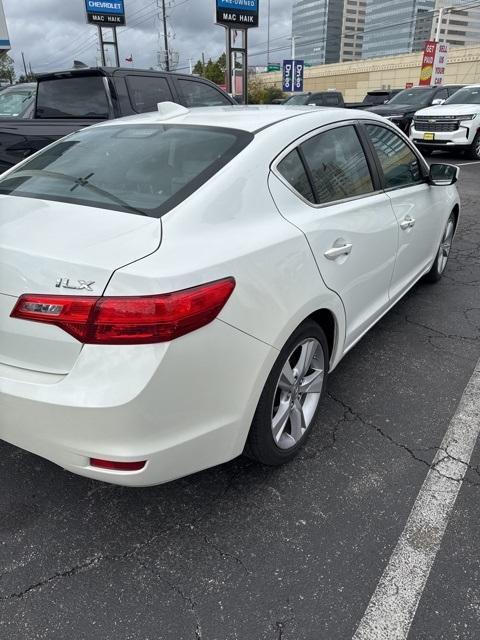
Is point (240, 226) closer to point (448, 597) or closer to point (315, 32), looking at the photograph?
point (448, 597)

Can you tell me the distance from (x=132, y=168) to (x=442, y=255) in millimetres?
3534

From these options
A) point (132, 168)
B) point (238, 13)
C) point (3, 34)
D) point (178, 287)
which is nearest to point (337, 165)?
point (132, 168)

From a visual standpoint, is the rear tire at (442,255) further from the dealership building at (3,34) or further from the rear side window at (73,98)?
the dealership building at (3,34)

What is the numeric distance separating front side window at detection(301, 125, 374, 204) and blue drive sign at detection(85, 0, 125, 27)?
19.6 meters

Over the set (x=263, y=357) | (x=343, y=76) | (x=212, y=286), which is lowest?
(x=343, y=76)

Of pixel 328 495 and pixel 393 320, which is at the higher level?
pixel 328 495

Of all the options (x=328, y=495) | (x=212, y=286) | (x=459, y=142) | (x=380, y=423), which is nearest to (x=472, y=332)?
(x=380, y=423)

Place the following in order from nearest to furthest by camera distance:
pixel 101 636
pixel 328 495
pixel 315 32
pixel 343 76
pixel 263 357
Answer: pixel 101 636 → pixel 263 357 → pixel 328 495 → pixel 343 76 → pixel 315 32

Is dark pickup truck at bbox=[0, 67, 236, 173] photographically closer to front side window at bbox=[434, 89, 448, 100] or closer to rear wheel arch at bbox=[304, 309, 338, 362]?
rear wheel arch at bbox=[304, 309, 338, 362]

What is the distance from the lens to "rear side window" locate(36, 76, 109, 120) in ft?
19.3

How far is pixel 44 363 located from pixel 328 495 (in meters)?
1.39

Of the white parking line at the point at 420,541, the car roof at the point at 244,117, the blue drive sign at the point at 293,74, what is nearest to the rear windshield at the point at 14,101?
the car roof at the point at 244,117

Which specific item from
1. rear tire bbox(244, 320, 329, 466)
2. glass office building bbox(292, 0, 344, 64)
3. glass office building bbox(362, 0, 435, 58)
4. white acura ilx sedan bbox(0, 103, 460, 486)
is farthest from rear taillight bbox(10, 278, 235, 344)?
glass office building bbox(292, 0, 344, 64)

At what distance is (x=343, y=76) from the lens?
5434cm
